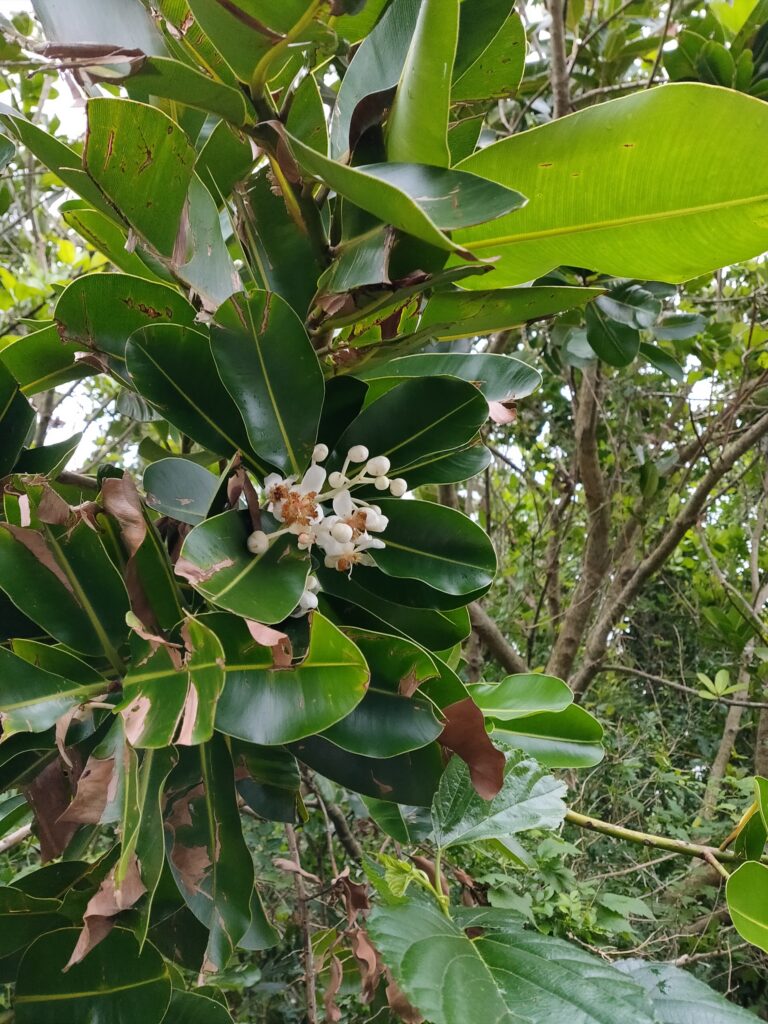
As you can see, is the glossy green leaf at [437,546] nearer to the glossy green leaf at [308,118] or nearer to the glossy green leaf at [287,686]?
the glossy green leaf at [287,686]

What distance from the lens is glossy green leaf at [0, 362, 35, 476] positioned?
638mm

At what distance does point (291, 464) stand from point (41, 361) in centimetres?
26

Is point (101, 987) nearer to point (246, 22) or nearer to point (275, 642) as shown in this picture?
point (275, 642)

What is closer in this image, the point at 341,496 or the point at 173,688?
the point at 173,688

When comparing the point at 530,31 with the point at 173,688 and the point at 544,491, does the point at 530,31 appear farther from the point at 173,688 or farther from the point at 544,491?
the point at 173,688

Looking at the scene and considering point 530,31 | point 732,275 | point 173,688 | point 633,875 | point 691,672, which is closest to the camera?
point 173,688

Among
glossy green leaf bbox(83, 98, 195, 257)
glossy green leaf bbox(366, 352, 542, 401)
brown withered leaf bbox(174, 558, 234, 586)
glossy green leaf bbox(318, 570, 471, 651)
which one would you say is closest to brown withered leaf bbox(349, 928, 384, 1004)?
glossy green leaf bbox(318, 570, 471, 651)

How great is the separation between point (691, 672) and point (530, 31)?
10.6 feet

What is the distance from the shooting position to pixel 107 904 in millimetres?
469

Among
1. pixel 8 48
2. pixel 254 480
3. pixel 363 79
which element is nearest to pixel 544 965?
pixel 254 480

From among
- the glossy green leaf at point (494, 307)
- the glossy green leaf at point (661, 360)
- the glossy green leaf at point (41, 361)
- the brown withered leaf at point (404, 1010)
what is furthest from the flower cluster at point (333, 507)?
the glossy green leaf at point (661, 360)

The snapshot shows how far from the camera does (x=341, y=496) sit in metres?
0.56

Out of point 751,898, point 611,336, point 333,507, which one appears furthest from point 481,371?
point 611,336

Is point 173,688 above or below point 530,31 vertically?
below
